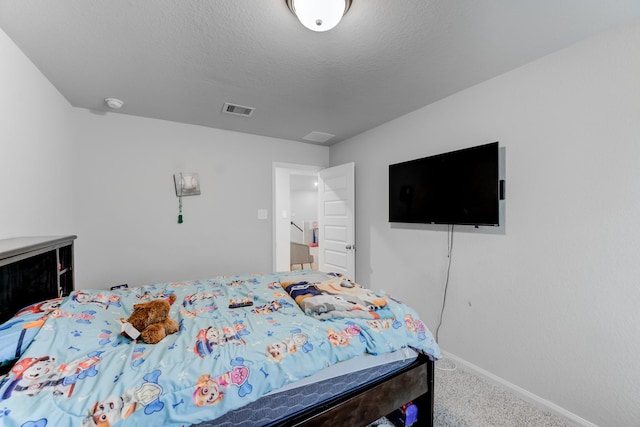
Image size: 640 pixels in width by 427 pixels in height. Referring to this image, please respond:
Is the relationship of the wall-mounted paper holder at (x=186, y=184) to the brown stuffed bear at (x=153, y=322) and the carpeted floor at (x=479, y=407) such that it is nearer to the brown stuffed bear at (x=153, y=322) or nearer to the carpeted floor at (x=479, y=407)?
the brown stuffed bear at (x=153, y=322)

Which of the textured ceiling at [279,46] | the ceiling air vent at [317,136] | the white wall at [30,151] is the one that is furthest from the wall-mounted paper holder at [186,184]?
the ceiling air vent at [317,136]

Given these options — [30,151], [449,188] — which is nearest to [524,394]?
[449,188]

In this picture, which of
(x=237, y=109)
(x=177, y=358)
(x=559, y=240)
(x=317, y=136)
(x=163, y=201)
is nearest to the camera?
(x=177, y=358)

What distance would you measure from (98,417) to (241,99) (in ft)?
7.74

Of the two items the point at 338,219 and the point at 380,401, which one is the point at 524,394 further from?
the point at 338,219

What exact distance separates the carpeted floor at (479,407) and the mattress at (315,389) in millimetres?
663

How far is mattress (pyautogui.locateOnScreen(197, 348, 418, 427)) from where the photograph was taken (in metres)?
1.14

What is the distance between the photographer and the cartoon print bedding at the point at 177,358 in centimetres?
89

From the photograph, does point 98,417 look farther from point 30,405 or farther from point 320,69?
point 320,69

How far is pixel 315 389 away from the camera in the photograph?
1298 millimetres

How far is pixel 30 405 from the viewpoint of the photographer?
84 cm

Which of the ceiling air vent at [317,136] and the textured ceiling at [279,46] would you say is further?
the ceiling air vent at [317,136]

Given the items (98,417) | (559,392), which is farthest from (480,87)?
(98,417)

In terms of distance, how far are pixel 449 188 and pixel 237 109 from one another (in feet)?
7.12
